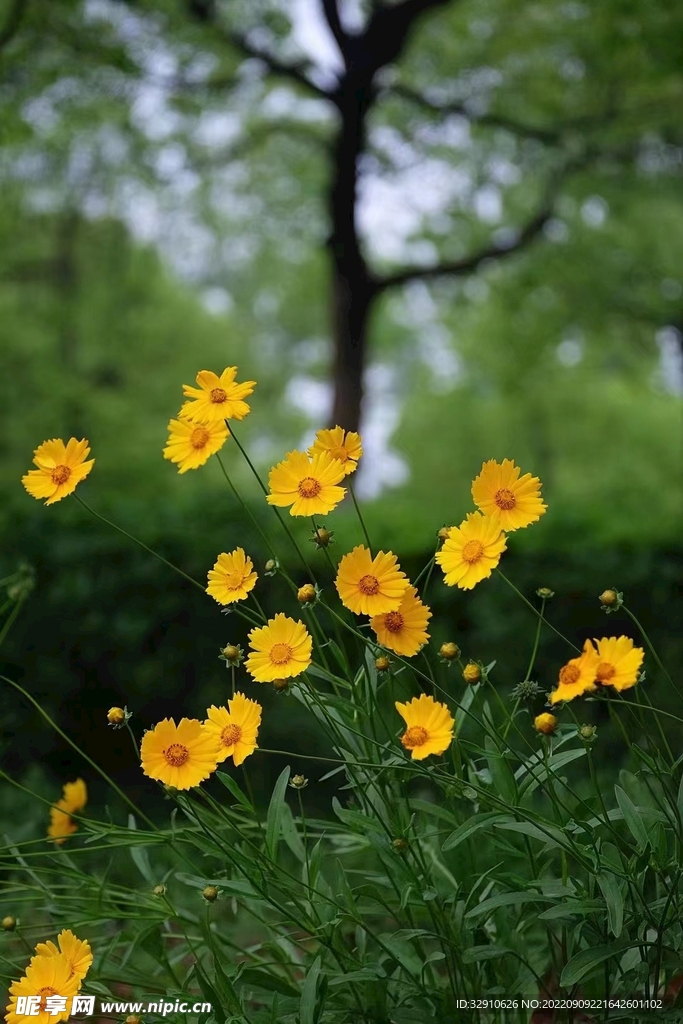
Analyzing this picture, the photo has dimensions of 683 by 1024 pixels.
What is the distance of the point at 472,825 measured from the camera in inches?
55.9

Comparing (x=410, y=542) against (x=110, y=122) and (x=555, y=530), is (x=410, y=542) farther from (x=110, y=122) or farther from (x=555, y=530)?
(x=110, y=122)

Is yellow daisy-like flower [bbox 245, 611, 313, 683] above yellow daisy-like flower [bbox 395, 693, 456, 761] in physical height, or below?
above

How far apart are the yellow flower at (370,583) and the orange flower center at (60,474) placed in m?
0.44

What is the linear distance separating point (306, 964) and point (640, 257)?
10211mm

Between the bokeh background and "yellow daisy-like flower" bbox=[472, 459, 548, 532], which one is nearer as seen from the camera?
"yellow daisy-like flower" bbox=[472, 459, 548, 532]

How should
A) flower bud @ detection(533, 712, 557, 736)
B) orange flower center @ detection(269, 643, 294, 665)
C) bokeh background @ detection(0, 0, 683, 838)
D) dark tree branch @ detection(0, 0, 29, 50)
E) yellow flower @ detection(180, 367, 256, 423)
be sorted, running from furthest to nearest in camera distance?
dark tree branch @ detection(0, 0, 29, 50) < bokeh background @ detection(0, 0, 683, 838) < yellow flower @ detection(180, 367, 256, 423) < orange flower center @ detection(269, 643, 294, 665) < flower bud @ detection(533, 712, 557, 736)

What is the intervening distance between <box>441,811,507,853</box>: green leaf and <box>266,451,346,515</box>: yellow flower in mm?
459

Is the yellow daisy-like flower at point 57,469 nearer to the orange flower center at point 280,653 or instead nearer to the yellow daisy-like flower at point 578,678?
the orange flower center at point 280,653

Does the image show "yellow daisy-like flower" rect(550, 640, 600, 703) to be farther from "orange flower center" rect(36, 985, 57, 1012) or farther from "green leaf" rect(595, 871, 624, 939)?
"orange flower center" rect(36, 985, 57, 1012)

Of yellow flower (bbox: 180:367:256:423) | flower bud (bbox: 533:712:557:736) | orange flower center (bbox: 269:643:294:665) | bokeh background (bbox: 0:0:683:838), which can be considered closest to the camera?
flower bud (bbox: 533:712:557:736)

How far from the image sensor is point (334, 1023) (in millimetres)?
1557

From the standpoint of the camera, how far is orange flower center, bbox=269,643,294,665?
1.38 meters

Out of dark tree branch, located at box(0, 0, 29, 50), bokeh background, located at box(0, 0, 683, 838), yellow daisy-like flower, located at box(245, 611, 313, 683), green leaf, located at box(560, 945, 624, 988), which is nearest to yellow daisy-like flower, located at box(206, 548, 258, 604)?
yellow daisy-like flower, located at box(245, 611, 313, 683)

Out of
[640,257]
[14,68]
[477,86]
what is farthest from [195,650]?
[640,257]
